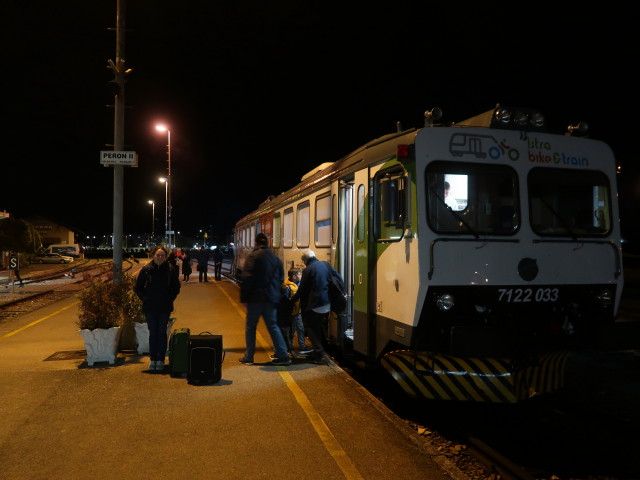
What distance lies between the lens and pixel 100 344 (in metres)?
7.60

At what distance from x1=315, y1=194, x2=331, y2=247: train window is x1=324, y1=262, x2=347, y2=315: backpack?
1089 mm

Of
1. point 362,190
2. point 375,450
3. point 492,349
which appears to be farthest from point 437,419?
point 362,190

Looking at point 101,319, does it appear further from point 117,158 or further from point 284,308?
point 117,158

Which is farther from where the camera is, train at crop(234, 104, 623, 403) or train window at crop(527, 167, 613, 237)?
train window at crop(527, 167, 613, 237)

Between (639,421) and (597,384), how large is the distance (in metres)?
1.73

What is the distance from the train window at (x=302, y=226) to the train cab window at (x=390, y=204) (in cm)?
368

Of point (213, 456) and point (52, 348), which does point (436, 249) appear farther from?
point (52, 348)

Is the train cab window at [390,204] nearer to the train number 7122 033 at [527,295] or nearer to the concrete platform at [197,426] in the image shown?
the train number 7122 033 at [527,295]

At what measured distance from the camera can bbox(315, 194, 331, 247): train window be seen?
8727 mm

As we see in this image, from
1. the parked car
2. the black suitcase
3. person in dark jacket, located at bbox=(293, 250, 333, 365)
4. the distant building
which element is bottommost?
the black suitcase

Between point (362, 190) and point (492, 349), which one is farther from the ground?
point (362, 190)

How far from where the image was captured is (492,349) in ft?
18.5

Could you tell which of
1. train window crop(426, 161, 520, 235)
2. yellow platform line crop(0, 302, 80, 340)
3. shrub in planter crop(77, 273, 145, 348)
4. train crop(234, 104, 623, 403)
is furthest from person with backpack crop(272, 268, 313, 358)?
yellow platform line crop(0, 302, 80, 340)

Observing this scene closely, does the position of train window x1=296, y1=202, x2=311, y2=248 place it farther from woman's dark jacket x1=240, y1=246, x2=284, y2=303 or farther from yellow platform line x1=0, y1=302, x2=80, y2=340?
yellow platform line x1=0, y1=302, x2=80, y2=340
